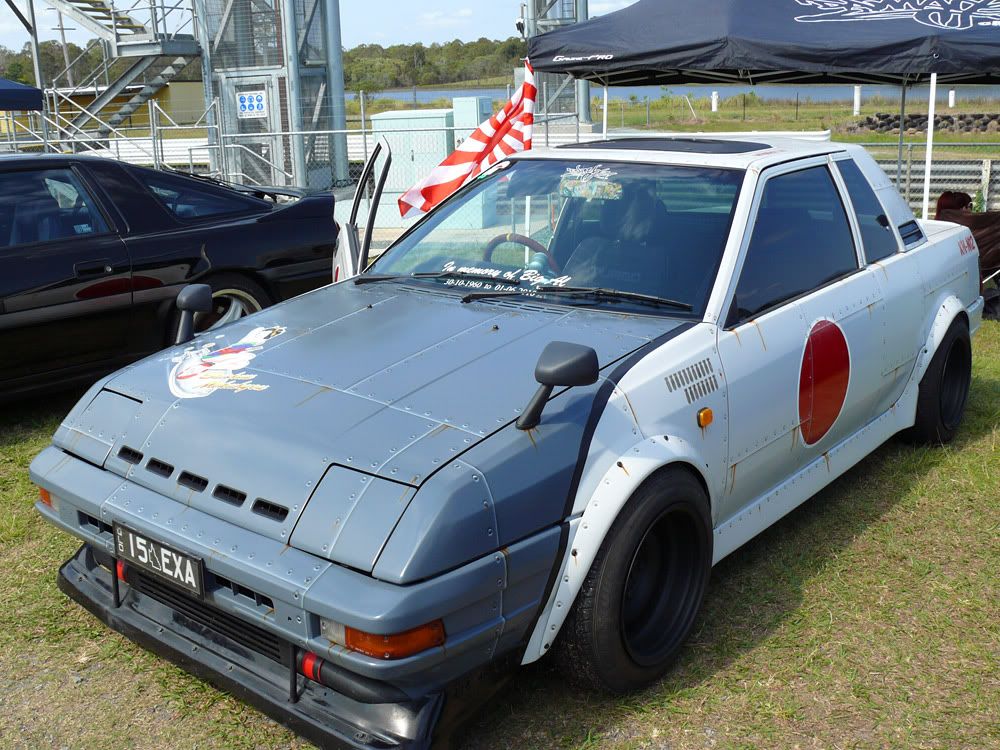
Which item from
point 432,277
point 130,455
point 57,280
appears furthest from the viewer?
point 57,280

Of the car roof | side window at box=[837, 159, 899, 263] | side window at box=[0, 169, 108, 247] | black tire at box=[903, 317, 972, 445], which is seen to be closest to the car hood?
the car roof

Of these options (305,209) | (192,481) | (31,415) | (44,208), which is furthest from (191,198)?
Result: (192,481)

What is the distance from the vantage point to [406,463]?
250cm

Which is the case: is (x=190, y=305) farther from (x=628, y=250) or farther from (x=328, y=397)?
(x=628, y=250)

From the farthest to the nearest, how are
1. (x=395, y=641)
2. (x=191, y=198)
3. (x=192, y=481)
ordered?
(x=191, y=198) < (x=192, y=481) < (x=395, y=641)

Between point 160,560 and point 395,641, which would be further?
point 160,560

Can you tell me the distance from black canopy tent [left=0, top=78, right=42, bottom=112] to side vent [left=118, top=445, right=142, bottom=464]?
10.1m

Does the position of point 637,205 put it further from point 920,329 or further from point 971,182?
point 971,182

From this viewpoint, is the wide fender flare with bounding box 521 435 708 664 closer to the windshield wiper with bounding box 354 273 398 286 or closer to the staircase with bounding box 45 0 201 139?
the windshield wiper with bounding box 354 273 398 286

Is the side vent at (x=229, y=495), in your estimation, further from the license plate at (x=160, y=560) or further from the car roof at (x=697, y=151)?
the car roof at (x=697, y=151)

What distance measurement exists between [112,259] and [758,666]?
162 inches

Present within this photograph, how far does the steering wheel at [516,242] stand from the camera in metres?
3.83

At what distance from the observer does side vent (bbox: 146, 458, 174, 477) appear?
2797 mm

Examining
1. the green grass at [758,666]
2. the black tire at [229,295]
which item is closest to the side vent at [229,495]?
the green grass at [758,666]
